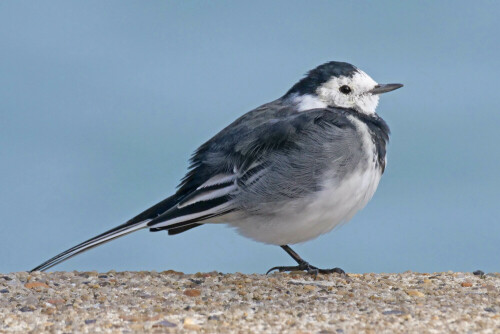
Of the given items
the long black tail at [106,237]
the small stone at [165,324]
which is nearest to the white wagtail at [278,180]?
the long black tail at [106,237]

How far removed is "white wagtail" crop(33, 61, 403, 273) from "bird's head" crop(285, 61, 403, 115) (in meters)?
0.16

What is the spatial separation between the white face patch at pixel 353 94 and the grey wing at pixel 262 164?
0.29 m

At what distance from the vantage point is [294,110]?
6.50m

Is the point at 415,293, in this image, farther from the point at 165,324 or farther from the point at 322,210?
the point at 165,324

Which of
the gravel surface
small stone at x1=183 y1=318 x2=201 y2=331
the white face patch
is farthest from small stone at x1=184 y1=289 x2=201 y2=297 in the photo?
the white face patch

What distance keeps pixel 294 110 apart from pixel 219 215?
3.64 feet

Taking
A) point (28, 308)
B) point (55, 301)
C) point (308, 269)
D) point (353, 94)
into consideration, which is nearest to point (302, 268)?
point (308, 269)

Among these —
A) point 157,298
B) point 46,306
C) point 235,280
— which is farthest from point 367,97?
point 46,306

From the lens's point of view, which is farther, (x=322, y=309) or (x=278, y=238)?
(x=278, y=238)

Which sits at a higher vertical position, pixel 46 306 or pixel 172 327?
pixel 46 306

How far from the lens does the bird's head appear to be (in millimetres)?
6621

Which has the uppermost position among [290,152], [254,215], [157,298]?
[290,152]

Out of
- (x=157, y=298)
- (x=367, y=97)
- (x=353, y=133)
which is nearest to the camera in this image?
(x=157, y=298)

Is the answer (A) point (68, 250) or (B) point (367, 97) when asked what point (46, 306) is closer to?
(A) point (68, 250)
